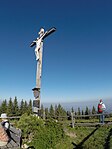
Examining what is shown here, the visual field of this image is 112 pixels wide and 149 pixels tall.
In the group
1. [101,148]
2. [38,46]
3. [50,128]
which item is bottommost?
[101,148]

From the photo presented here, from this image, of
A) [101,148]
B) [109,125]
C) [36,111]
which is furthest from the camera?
[109,125]

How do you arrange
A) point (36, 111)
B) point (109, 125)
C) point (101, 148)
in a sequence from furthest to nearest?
1. point (109, 125)
2. point (36, 111)
3. point (101, 148)

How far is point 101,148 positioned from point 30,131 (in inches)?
125

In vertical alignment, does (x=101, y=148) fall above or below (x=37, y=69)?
below

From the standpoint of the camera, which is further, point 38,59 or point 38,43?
point 38,43

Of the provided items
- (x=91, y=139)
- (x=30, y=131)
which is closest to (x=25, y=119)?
(x=30, y=131)

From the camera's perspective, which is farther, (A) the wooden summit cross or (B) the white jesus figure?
(B) the white jesus figure

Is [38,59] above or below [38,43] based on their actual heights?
below

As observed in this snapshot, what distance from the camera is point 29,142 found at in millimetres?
10062

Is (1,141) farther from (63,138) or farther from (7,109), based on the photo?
(7,109)

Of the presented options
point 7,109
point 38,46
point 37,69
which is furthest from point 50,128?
point 7,109

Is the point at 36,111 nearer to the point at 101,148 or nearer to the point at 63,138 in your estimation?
the point at 63,138

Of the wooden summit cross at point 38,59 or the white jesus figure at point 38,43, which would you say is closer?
the wooden summit cross at point 38,59

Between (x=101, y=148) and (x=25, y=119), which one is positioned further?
(x=25, y=119)
